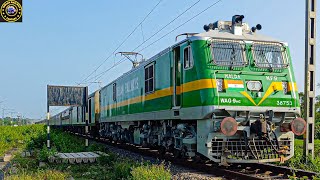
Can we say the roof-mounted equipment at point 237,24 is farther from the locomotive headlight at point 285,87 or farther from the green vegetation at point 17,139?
the green vegetation at point 17,139

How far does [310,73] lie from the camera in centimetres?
1198

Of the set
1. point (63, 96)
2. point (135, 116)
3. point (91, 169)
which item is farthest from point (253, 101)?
point (63, 96)

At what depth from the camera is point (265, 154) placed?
34.1 ft

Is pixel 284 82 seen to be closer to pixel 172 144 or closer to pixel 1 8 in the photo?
pixel 172 144

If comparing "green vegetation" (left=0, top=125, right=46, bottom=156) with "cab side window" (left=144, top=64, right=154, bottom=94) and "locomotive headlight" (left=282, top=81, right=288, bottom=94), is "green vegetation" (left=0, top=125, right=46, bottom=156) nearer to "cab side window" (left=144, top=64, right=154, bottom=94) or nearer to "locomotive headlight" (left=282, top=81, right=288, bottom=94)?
"cab side window" (left=144, top=64, right=154, bottom=94)

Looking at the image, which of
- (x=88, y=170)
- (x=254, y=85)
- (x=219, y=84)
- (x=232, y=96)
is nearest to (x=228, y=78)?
(x=219, y=84)

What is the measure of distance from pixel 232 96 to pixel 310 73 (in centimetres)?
317

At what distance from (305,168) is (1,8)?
27.4 ft

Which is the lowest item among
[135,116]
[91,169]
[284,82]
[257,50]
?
[91,169]

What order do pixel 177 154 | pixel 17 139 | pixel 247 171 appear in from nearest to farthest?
pixel 247 171, pixel 177 154, pixel 17 139

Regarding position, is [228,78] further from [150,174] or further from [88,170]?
[88,170]

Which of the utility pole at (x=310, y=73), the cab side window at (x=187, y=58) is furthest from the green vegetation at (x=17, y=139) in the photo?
the utility pole at (x=310, y=73)

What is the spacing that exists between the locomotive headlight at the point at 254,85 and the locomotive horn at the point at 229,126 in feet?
3.98

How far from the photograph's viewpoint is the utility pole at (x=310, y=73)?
38.7ft
